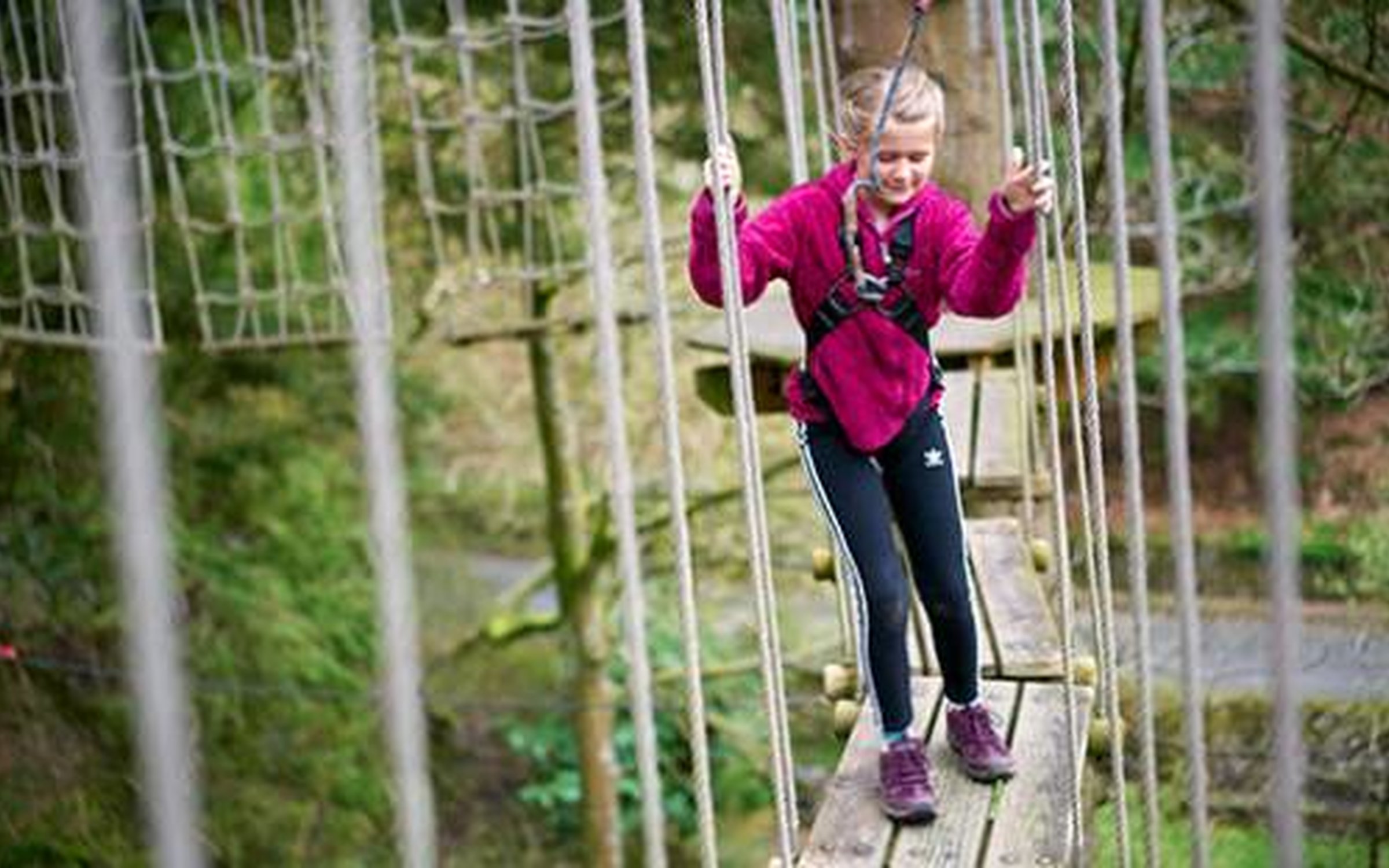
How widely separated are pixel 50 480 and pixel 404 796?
4.86 m

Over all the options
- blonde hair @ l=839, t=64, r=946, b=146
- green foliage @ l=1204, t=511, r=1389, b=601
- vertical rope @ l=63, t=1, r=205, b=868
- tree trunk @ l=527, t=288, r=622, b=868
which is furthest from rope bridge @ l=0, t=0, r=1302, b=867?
tree trunk @ l=527, t=288, r=622, b=868

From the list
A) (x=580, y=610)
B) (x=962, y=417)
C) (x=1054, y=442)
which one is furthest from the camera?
(x=580, y=610)

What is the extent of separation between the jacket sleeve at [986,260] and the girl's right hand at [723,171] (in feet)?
0.92

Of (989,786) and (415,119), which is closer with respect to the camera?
(989,786)

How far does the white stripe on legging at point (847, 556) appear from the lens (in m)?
1.87

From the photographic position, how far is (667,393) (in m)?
1.20

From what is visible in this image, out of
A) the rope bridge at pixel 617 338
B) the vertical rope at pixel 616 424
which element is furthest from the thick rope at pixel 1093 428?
the vertical rope at pixel 616 424

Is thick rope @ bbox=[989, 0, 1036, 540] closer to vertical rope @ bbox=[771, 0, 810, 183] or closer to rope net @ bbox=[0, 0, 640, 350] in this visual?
vertical rope @ bbox=[771, 0, 810, 183]

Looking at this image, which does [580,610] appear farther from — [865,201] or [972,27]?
[865,201]

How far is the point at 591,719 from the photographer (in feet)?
20.6

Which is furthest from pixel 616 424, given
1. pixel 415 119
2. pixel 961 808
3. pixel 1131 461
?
pixel 415 119

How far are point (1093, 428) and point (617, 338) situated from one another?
2.32 ft

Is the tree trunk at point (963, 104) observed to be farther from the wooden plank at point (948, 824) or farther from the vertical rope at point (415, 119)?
the wooden plank at point (948, 824)

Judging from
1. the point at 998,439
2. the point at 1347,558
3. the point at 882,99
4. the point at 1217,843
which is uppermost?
the point at 882,99
